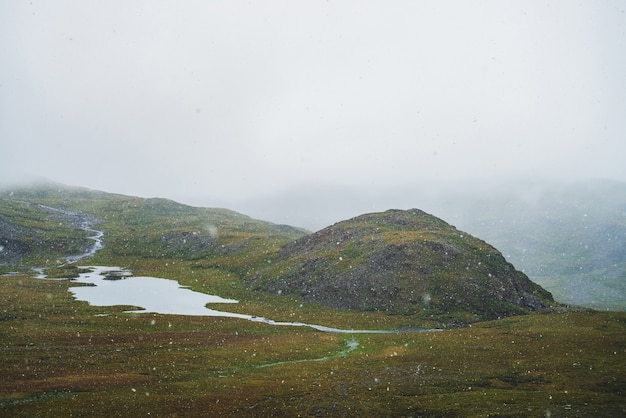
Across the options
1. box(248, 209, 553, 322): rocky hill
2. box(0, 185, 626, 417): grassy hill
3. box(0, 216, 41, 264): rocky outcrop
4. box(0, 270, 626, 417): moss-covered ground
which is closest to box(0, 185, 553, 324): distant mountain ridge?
box(248, 209, 553, 322): rocky hill

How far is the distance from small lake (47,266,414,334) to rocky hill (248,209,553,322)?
1848cm

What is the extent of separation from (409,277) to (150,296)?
71.5 m

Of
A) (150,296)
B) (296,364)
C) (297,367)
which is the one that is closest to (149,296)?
(150,296)

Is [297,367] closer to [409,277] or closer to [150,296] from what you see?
[409,277]

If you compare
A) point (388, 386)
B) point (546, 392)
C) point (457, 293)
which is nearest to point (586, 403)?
point (546, 392)

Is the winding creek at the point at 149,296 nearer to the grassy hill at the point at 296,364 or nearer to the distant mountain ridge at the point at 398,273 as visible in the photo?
the grassy hill at the point at 296,364

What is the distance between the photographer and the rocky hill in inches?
4067

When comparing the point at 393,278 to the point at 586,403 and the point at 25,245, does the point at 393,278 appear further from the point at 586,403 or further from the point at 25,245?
the point at 25,245

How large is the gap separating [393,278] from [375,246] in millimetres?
19731

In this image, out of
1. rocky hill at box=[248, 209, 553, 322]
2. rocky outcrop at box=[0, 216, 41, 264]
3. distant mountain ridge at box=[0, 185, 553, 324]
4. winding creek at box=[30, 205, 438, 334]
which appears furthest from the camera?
rocky outcrop at box=[0, 216, 41, 264]

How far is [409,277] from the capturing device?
112 meters

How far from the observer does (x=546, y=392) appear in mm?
42656

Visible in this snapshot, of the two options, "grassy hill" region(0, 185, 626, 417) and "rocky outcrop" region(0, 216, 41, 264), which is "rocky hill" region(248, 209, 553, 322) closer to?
"grassy hill" region(0, 185, 626, 417)

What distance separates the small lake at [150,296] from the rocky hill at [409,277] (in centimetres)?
1848
